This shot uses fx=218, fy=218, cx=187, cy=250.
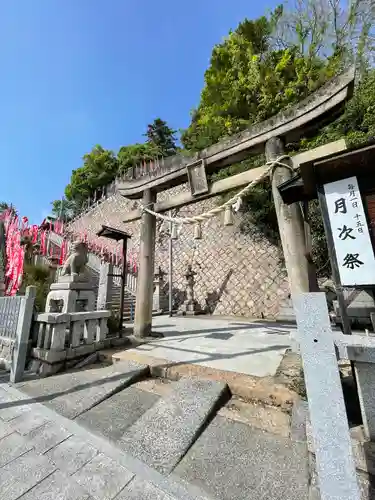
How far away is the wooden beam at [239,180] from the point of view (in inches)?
140

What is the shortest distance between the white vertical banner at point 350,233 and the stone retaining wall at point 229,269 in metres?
6.92

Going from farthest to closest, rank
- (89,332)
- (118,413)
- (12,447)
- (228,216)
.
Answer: (89,332) → (228,216) → (118,413) → (12,447)

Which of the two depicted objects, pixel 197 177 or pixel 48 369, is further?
pixel 197 177

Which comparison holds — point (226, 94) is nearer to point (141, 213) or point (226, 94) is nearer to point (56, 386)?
point (141, 213)

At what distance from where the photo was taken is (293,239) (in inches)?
135

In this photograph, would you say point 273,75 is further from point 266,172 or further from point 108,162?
point 108,162

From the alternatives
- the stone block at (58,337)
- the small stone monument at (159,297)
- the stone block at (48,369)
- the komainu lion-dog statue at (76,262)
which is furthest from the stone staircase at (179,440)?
the small stone monument at (159,297)

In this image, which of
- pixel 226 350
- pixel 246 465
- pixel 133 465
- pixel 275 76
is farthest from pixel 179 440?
pixel 275 76

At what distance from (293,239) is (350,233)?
1388 millimetres

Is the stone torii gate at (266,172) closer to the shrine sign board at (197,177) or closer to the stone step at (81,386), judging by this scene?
the shrine sign board at (197,177)

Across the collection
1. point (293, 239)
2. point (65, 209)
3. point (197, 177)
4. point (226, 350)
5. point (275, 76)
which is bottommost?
point (226, 350)

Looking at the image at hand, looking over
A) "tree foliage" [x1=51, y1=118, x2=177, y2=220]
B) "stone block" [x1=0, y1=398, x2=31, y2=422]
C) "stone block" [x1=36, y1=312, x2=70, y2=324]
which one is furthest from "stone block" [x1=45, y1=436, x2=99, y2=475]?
"tree foliage" [x1=51, y1=118, x2=177, y2=220]

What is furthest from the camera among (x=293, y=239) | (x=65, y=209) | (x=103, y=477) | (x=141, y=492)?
(x=65, y=209)

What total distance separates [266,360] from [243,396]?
3.27ft
